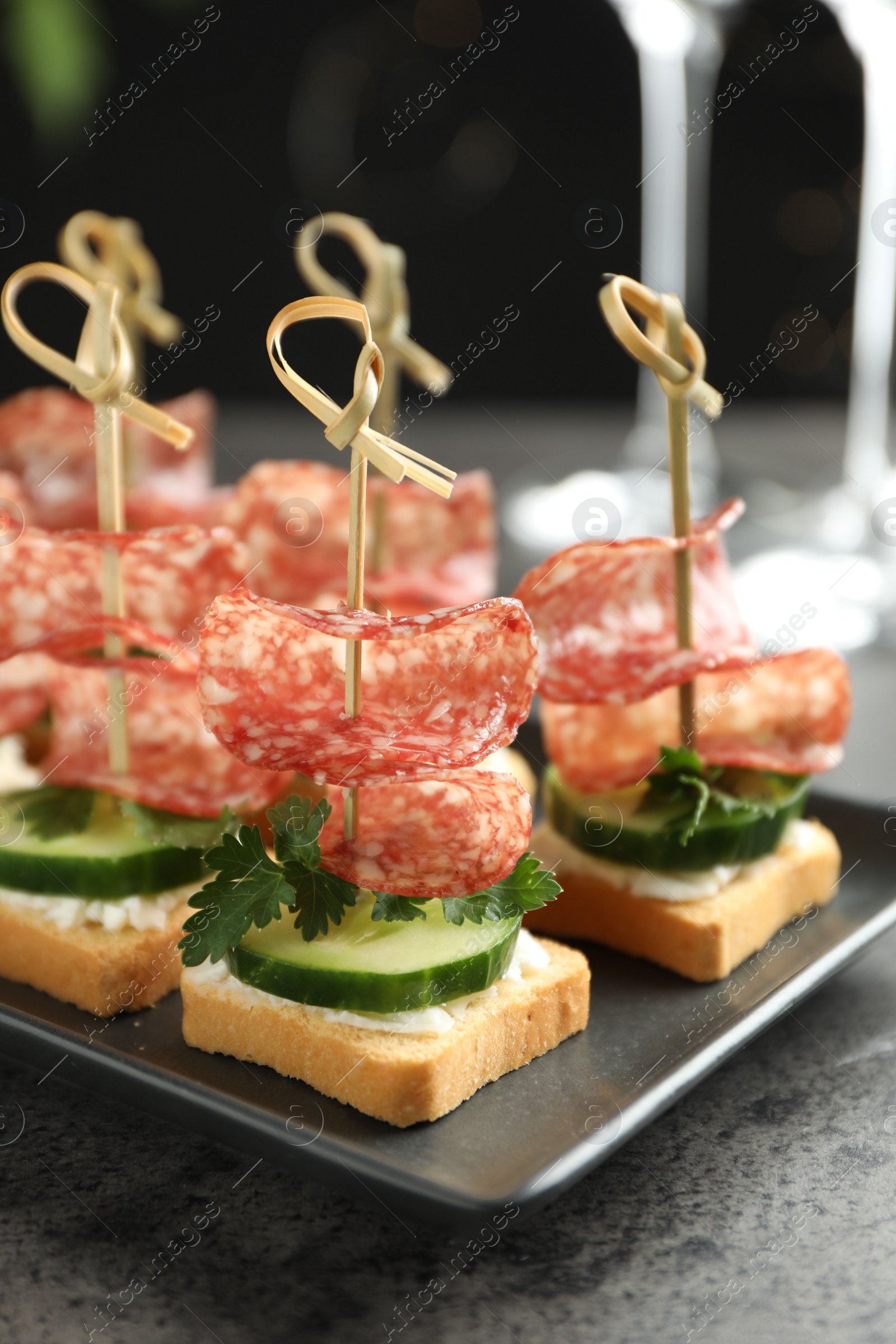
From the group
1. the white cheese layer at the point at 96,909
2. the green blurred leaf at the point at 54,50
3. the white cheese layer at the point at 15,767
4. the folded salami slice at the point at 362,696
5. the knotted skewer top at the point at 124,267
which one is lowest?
the white cheese layer at the point at 96,909

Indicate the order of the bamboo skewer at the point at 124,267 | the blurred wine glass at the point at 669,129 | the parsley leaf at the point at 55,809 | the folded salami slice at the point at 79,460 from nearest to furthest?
the parsley leaf at the point at 55,809 → the bamboo skewer at the point at 124,267 → the folded salami slice at the point at 79,460 → the blurred wine glass at the point at 669,129

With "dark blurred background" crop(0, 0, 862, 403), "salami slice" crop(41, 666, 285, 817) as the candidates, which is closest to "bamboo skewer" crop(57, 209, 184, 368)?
"salami slice" crop(41, 666, 285, 817)

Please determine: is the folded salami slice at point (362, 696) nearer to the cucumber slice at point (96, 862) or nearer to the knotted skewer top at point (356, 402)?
the knotted skewer top at point (356, 402)

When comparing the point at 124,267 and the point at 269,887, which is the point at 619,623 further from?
the point at 124,267

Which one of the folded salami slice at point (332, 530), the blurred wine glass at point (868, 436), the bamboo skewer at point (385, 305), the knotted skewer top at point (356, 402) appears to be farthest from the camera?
the blurred wine glass at point (868, 436)

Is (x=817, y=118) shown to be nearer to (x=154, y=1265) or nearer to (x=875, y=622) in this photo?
(x=875, y=622)

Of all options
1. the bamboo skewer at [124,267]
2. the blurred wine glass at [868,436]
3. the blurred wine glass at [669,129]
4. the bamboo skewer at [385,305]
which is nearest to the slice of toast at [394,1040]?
the bamboo skewer at [385,305]

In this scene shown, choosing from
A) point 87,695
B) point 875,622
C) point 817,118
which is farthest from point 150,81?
point 87,695

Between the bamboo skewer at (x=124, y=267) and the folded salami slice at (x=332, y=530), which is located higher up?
the bamboo skewer at (x=124, y=267)
